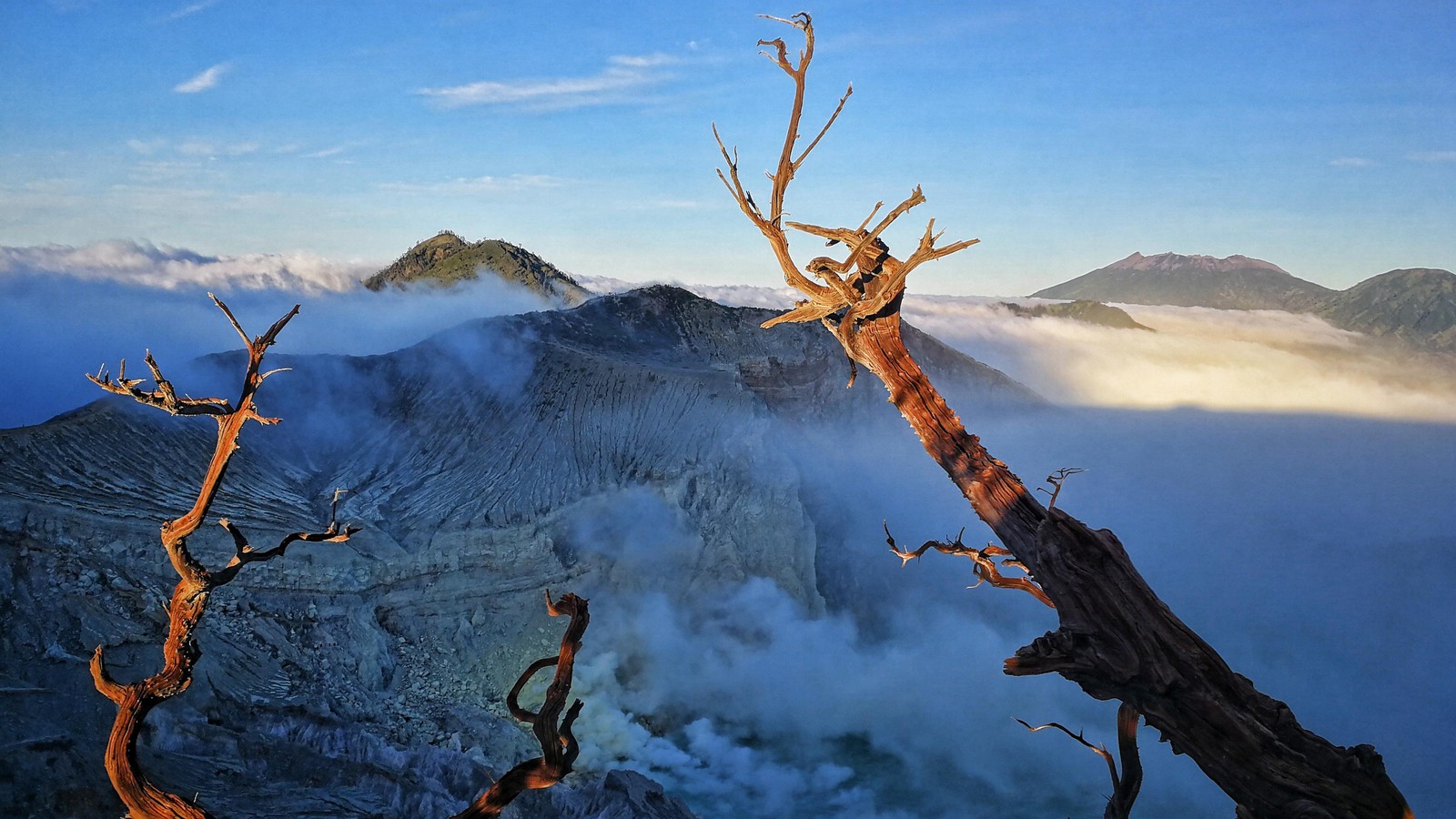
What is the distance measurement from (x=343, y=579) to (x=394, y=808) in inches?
248

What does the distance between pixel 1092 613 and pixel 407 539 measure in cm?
1901

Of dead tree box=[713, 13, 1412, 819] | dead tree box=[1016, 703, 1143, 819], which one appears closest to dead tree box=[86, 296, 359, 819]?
dead tree box=[713, 13, 1412, 819]

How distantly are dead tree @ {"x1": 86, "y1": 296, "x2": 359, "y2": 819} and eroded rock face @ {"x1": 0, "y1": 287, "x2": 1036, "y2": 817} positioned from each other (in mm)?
9812

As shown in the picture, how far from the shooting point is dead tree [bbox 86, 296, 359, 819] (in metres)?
4.70

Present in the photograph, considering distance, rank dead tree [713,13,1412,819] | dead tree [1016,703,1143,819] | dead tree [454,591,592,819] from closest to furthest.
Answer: dead tree [713,13,1412,819], dead tree [454,591,592,819], dead tree [1016,703,1143,819]

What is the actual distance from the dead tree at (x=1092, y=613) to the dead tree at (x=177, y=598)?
2.55m

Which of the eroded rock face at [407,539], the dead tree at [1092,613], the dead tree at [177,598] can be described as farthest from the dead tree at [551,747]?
the eroded rock face at [407,539]

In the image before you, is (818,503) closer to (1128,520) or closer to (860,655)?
(860,655)

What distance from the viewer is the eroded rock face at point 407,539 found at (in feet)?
49.4

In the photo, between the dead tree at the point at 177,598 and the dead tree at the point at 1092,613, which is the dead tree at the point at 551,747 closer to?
the dead tree at the point at 177,598

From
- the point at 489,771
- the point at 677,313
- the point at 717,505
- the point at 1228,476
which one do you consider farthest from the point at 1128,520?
the point at 489,771

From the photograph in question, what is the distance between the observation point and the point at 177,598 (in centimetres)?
506

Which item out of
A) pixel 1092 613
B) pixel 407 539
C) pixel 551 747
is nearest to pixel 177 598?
pixel 551 747

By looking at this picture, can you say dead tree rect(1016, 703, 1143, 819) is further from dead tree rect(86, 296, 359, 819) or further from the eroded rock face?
the eroded rock face
